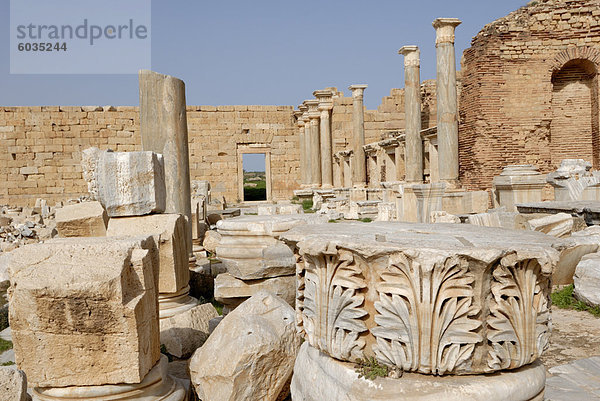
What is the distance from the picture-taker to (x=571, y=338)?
4383 mm

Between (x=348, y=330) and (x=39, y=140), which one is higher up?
(x=39, y=140)

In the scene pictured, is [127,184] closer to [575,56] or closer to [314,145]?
[575,56]

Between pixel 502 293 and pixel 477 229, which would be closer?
pixel 502 293

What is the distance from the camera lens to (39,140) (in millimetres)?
22797

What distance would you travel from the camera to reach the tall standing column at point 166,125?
7547 mm

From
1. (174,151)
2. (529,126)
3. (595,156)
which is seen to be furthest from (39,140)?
(595,156)

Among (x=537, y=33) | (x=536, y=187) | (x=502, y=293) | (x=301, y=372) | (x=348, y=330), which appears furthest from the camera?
(x=537, y=33)

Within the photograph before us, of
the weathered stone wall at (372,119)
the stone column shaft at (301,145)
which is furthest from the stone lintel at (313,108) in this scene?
the stone column shaft at (301,145)

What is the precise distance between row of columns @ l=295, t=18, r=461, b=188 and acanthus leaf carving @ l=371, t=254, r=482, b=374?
11.9 m

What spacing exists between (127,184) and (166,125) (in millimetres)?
2946

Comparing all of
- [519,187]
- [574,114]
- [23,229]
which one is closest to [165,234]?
[519,187]

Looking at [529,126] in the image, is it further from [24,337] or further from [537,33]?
[24,337]

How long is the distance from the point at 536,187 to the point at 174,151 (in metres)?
6.74

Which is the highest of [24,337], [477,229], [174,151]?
[174,151]
